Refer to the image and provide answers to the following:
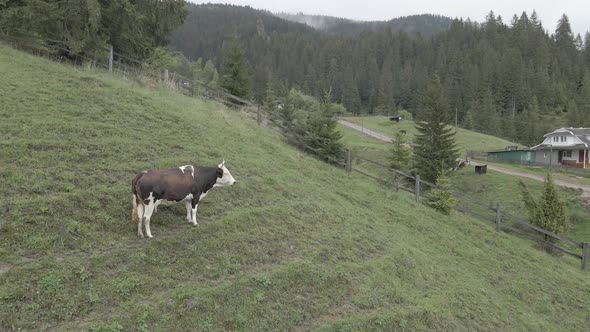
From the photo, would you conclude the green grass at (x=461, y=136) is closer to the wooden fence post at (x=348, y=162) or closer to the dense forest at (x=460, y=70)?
the dense forest at (x=460, y=70)

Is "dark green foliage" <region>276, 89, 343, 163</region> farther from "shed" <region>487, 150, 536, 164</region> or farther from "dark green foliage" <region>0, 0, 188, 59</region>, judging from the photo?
"shed" <region>487, 150, 536, 164</region>

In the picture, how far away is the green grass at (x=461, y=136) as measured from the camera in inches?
2456

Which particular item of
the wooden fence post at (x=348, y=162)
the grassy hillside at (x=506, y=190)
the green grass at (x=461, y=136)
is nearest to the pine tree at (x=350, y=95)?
the green grass at (x=461, y=136)

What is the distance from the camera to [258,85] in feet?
367

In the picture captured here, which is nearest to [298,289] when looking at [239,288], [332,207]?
[239,288]

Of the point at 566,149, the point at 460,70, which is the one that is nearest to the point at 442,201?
the point at 566,149

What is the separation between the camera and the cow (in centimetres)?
748

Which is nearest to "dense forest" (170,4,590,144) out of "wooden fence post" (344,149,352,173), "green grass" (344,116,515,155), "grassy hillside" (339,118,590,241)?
"green grass" (344,116,515,155)

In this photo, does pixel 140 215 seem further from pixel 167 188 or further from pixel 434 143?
pixel 434 143

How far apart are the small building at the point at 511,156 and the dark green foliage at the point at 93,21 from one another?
154ft

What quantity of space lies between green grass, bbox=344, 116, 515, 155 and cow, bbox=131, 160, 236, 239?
4949 cm

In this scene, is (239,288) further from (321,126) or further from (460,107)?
(460,107)

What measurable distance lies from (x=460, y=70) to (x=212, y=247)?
130 meters

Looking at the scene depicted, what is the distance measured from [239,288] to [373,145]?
46445 mm
